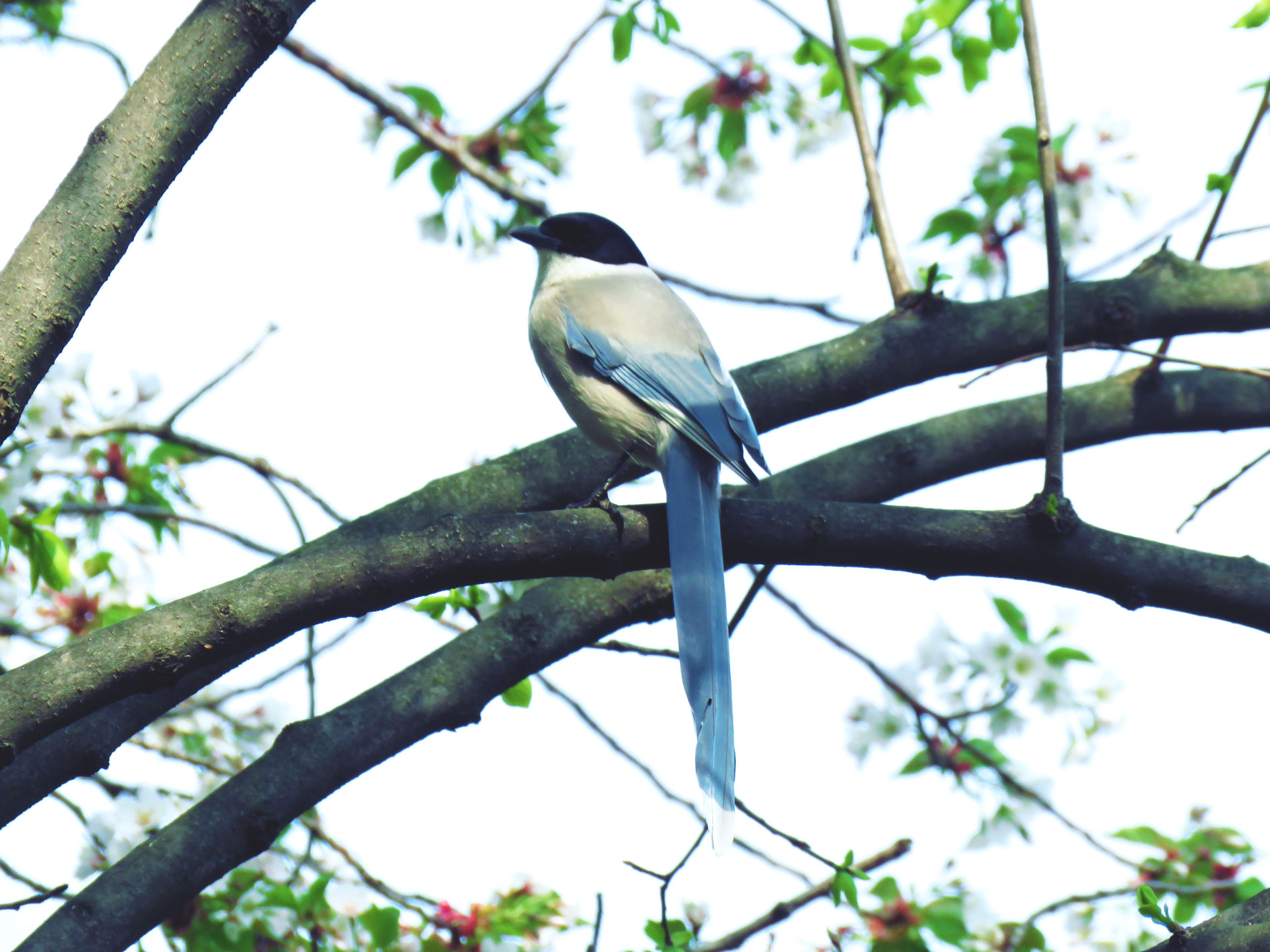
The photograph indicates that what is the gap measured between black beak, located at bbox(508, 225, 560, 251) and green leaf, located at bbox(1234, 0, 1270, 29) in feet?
7.23

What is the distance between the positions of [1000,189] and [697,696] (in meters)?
2.69

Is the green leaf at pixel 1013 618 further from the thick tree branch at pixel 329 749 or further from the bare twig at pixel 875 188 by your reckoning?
the thick tree branch at pixel 329 749

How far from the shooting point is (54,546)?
11.0 ft

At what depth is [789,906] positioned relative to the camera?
274 centimetres

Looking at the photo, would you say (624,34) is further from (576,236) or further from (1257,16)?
(1257,16)

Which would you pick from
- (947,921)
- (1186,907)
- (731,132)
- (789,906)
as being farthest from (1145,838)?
(731,132)

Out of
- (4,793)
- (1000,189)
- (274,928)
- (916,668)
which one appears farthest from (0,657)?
(1000,189)

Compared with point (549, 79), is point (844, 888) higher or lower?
lower

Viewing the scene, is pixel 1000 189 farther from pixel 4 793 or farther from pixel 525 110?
pixel 4 793

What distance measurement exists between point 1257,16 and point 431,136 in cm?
301

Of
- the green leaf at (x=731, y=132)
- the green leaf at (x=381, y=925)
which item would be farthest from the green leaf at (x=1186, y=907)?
the green leaf at (x=731, y=132)

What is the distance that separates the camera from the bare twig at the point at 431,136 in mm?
4375

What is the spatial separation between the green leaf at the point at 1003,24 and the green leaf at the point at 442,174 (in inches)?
85.6

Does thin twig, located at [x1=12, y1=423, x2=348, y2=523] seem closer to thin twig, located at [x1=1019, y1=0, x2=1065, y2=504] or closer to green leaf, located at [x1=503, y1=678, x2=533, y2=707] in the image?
green leaf, located at [x1=503, y1=678, x2=533, y2=707]
